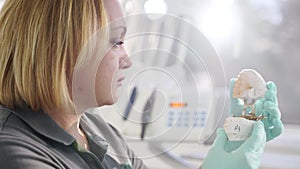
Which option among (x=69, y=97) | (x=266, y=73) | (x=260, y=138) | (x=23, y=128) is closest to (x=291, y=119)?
(x=266, y=73)

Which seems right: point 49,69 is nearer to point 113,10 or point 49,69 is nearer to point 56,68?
point 56,68

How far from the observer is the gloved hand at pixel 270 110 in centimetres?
118

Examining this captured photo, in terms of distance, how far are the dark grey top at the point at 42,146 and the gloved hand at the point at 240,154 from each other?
308 millimetres

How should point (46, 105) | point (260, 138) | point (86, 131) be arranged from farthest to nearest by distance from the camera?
point (86, 131)
point (46, 105)
point (260, 138)

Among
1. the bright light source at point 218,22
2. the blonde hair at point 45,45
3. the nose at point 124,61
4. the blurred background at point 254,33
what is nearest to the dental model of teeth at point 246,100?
the nose at point 124,61

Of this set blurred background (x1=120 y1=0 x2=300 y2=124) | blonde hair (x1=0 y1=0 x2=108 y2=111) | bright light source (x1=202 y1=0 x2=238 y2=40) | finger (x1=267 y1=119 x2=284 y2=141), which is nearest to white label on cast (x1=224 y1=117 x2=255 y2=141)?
finger (x1=267 y1=119 x2=284 y2=141)

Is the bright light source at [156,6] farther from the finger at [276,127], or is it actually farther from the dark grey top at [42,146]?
the finger at [276,127]

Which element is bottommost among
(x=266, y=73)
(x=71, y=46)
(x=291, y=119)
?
(x=71, y=46)

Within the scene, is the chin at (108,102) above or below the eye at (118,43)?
below

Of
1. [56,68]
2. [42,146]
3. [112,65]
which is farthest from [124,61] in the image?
[42,146]

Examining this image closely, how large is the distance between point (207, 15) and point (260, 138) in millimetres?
830

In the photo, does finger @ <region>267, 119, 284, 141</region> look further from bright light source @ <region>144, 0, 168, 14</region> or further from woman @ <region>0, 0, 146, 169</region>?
bright light source @ <region>144, 0, 168, 14</region>

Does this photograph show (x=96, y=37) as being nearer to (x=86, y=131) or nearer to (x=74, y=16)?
(x=74, y=16)

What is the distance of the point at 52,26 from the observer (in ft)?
3.81
